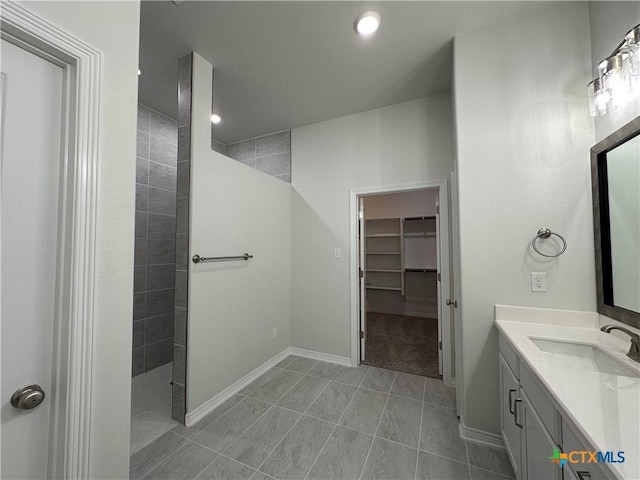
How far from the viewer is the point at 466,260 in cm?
171

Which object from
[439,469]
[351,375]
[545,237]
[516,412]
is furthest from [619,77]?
[351,375]

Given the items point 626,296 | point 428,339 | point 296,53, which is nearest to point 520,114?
point 626,296

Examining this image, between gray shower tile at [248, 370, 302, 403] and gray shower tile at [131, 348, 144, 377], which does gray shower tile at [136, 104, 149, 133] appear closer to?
gray shower tile at [131, 348, 144, 377]

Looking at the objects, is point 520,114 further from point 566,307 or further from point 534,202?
point 566,307

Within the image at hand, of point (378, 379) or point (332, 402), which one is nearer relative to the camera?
point (332, 402)

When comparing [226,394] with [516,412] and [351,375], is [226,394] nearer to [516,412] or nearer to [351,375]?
[351,375]

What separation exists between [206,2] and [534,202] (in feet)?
8.00

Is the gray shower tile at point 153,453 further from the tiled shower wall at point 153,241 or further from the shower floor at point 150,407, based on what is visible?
the tiled shower wall at point 153,241

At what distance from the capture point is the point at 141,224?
261 centimetres

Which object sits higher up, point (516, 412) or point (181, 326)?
point (181, 326)

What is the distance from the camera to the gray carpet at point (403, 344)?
9.07 ft

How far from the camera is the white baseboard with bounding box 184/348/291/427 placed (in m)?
1.86

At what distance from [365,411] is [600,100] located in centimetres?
249

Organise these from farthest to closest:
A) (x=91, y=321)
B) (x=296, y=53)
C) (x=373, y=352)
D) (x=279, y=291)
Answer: (x=373, y=352) → (x=279, y=291) → (x=296, y=53) → (x=91, y=321)
